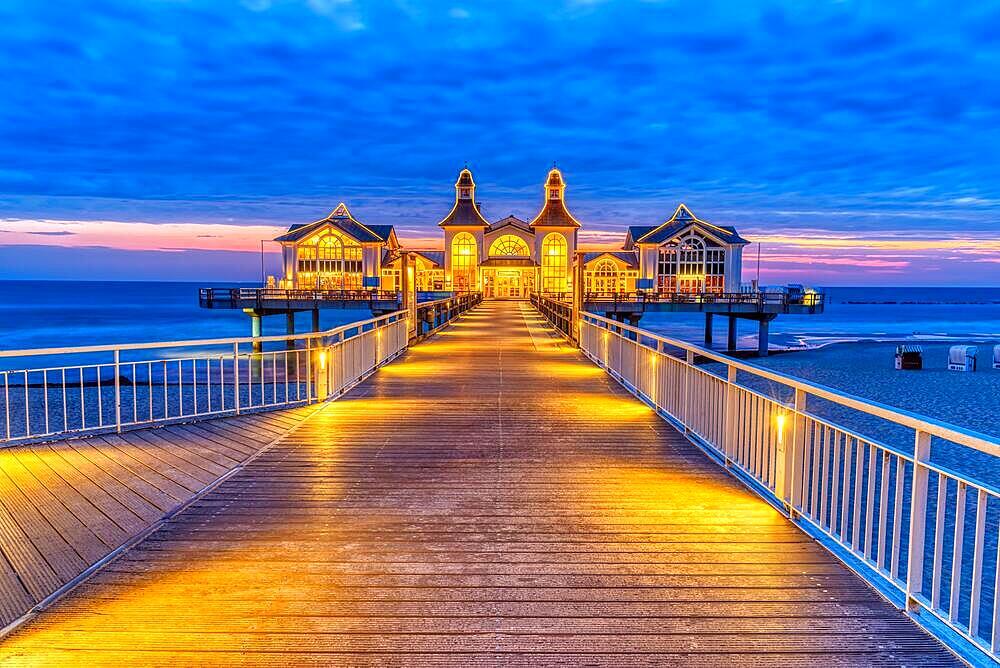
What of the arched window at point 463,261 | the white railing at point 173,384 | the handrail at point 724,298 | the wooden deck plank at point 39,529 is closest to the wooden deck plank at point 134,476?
the white railing at point 173,384

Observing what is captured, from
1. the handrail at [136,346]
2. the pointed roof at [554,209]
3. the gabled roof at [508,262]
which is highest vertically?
the pointed roof at [554,209]

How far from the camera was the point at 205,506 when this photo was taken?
17.3ft

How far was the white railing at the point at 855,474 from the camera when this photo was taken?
3.31 m

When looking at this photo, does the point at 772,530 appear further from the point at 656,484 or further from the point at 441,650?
the point at 441,650

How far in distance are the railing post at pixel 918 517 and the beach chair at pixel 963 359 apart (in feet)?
112

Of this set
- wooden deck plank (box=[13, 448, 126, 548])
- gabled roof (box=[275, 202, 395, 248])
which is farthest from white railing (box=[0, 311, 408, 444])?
gabled roof (box=[275, 202, 395, 248])

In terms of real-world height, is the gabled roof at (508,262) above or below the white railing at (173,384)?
above

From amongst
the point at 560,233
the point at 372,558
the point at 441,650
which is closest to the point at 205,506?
the point at 372,558

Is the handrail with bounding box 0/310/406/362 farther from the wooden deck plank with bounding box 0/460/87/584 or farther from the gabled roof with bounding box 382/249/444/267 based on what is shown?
the gabled roof with bounding box 382/249/444/267

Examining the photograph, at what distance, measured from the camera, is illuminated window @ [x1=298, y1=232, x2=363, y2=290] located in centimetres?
5512

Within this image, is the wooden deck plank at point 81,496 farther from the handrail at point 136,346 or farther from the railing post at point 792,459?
the railing post at point 792,459

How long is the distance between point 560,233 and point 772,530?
60800mm

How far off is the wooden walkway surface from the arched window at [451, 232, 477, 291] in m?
58.4

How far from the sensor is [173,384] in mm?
28594
